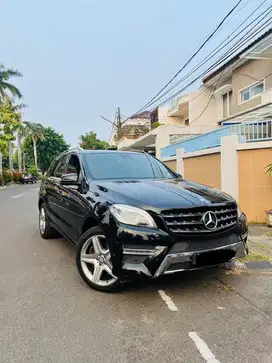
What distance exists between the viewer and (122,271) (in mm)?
3369

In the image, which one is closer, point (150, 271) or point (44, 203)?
point (150, 271)

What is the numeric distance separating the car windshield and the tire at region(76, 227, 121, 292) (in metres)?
1.00

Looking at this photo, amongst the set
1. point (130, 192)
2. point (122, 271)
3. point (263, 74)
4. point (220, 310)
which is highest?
point (263, 74)

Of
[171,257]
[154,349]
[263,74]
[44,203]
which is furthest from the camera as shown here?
[263,74]

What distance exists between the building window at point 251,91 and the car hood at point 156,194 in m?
13.6

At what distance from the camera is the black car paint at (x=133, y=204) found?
3.32 m

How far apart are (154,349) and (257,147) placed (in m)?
6.46

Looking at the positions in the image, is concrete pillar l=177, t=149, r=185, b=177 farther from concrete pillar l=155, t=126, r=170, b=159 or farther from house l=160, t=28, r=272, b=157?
concrete pillar l=155, t=126, r=170, b=159

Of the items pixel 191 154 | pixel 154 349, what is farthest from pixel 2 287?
pixel 191 154

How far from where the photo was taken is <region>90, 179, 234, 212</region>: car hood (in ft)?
11.4

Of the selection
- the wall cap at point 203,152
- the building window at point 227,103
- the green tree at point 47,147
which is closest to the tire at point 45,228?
the wall cap at point 203,152

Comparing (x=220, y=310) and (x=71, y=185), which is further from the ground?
(x=71, y=185)

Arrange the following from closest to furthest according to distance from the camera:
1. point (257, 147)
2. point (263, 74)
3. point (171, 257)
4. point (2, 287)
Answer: point (171, 257) → point (2, 287) → point (257, 147) → point (263, 74)

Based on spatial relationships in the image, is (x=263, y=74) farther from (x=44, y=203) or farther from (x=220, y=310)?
(x=220, y=310)
